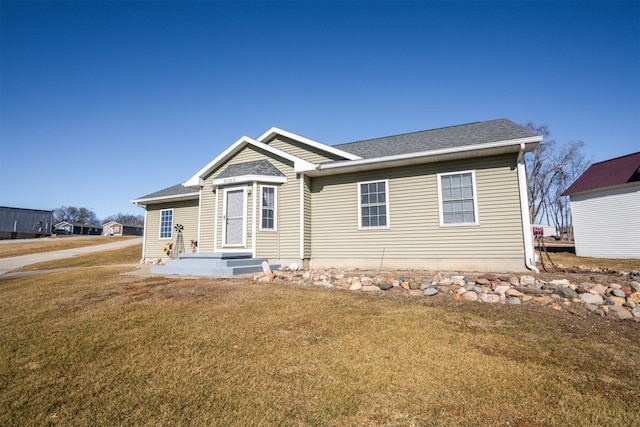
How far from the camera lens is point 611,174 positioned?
17.3 meters

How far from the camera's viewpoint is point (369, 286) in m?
6.87

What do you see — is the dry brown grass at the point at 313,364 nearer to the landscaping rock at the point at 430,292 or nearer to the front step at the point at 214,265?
the landscaping rock at the point at 430,292

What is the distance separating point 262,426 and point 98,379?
1.76 m

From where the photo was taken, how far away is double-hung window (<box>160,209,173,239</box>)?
15677mm

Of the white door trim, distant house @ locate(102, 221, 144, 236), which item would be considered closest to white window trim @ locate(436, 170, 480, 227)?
the white door trim

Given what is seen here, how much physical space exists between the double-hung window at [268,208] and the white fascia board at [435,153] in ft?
6.63

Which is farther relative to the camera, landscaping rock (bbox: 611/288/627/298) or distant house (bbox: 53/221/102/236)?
distant house (bbox: 53/221/102/236)

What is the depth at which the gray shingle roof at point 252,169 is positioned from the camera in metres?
11.2

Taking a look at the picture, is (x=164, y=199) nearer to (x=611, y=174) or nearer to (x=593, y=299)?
(x=593, y=299)

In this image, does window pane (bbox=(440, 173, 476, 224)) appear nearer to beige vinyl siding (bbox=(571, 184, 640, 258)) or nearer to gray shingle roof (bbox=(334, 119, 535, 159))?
gray shingle roof (bbox=(334, 119, 535, 159))

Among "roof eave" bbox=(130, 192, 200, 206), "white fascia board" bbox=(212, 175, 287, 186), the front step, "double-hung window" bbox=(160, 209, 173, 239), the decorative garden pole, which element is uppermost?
"white fascia board" bbox=(212, 175, 287, 186)

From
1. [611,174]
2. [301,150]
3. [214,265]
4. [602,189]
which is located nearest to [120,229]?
[301,150]

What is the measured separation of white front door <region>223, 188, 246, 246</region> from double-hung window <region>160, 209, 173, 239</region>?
583 cm

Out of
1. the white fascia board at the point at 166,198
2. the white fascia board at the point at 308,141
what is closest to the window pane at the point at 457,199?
the white fascia board at the point at 308,141
